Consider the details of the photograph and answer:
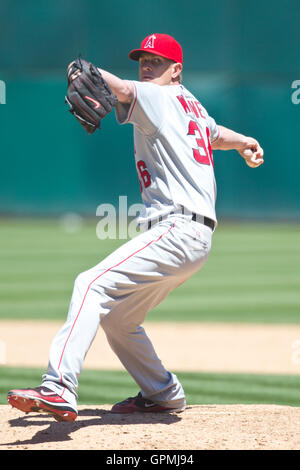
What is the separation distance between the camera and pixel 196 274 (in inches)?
454

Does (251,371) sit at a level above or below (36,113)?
below

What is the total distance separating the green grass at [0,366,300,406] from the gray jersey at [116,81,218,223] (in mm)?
1457

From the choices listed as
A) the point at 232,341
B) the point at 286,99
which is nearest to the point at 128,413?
the point at 232,341

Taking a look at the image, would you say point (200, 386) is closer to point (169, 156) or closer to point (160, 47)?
point (169, 156)

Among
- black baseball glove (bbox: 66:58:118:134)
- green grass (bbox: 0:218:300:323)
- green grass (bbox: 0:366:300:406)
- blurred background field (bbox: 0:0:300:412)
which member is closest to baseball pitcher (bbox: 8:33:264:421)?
black baseball glove (bbox: 66:58:118:134)

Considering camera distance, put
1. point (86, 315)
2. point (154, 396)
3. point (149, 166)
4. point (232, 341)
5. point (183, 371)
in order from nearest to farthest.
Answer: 1. point (86, 315)
2. point (149, 166)
3. point (154, 396)
4. point (183, 371)
5. point (232, 341)

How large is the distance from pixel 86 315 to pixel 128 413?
932 millimetres

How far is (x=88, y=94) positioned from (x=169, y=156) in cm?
51

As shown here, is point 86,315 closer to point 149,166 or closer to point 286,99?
point 149,166

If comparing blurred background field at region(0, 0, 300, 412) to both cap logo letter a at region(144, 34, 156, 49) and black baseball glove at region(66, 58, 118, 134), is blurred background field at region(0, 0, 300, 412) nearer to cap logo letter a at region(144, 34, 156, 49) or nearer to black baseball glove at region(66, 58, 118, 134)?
cap logo letter a at region(144, 34, 156, 49)

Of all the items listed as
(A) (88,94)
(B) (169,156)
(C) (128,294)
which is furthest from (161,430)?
(A) (88,94)

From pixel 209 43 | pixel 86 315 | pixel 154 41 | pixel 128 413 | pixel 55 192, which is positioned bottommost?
pixel 128 413

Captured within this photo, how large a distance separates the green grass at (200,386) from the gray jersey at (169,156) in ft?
4.78

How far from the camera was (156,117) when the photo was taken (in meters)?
3.63
